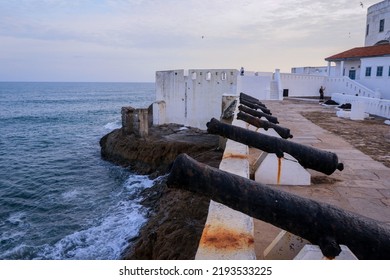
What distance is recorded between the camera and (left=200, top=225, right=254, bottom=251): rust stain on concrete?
8.61ft

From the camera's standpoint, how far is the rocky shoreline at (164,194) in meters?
6.10

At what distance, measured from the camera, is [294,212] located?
88.6 inches

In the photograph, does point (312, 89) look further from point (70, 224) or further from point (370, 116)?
point (70, 224)

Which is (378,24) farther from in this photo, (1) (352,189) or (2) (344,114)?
(1) (352,189)

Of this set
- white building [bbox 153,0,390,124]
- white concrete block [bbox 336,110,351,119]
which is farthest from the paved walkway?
white building [bbox 153,0,390,124]

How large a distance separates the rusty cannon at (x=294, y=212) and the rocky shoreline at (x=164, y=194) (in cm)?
38

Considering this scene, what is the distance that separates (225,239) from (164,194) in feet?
27.9

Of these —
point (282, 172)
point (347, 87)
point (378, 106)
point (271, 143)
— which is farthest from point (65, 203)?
point (347, 87)

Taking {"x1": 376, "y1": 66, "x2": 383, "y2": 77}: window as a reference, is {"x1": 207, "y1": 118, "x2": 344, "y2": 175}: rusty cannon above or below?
below

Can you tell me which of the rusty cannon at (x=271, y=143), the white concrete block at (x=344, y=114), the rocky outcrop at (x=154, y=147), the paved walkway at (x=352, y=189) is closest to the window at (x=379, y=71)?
the white concrete block at (x=344, y=114)

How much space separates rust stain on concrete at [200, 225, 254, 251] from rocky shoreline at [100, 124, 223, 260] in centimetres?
67

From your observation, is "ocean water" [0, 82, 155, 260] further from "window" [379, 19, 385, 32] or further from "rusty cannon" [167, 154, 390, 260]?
"window" [379, 19, 385, 32]

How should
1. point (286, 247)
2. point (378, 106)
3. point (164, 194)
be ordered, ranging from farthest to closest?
point (378, 106) → point (164, 194) → point (286, 247)

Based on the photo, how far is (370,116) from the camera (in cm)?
1438
